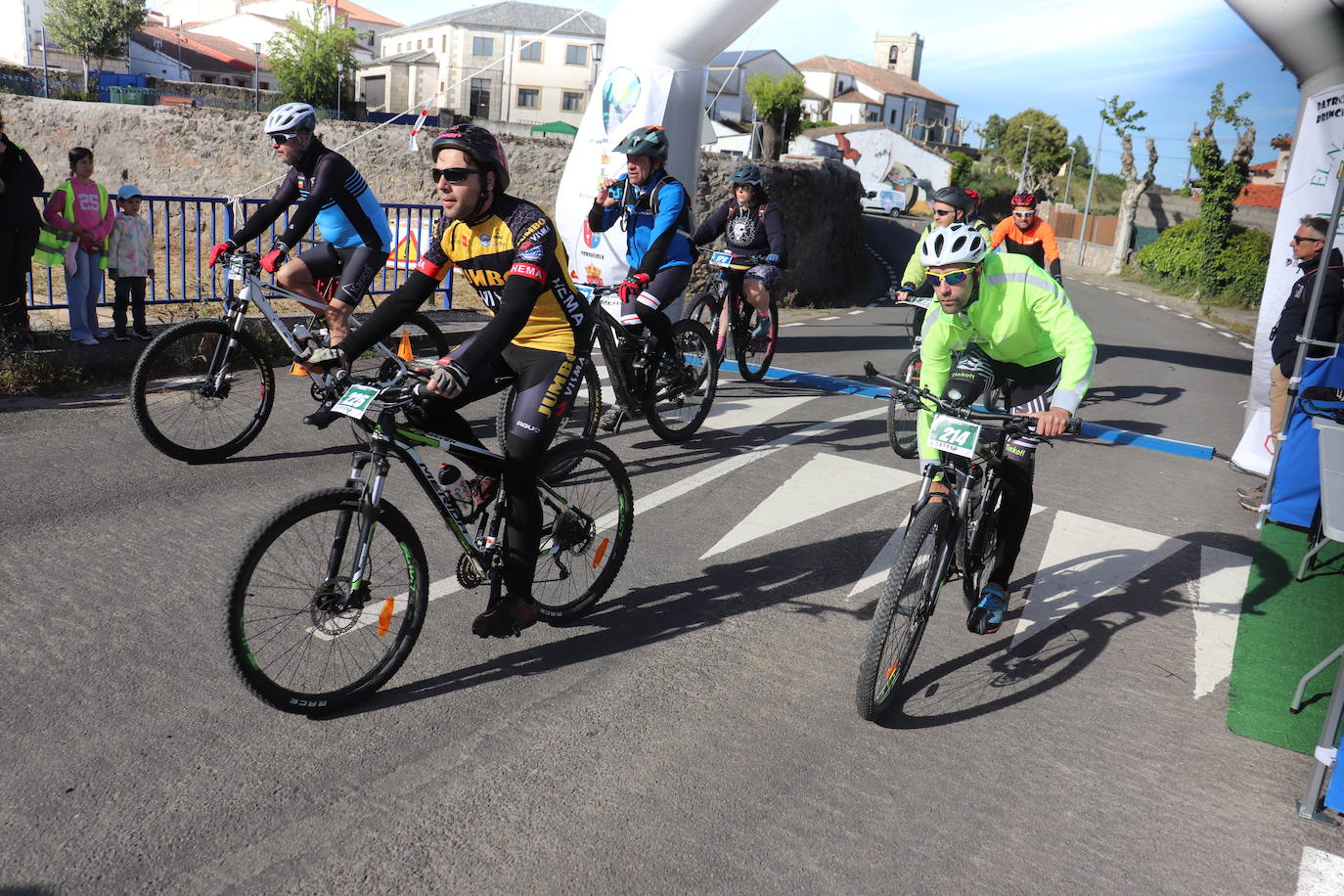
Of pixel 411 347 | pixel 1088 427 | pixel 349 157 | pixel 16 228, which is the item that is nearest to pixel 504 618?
pixel 411 347

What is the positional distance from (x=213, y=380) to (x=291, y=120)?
185 centimetres

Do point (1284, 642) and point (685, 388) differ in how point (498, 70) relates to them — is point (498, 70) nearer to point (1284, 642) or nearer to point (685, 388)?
point (685, 388)

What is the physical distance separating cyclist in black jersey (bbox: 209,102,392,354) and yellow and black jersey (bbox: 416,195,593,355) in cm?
303

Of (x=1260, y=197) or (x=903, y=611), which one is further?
(x=1260, y=197)

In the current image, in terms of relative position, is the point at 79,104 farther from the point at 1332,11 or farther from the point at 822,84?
the point at 822,84

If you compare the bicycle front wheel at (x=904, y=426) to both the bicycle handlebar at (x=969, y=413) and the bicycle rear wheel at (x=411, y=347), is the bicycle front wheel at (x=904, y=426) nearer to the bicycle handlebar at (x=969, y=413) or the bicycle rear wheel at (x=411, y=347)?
the bicycle rear wheel at (x=411, y=347)

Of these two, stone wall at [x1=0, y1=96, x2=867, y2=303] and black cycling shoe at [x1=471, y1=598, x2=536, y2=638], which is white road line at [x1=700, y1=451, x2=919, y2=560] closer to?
black cycling shoe at [x1=471, y1=598, x2=536, y2=638]

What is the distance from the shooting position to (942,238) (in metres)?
4.39

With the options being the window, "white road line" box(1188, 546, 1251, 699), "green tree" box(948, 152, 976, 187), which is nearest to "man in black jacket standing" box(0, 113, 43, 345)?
"white road line" box(1188, 546, 1251, 699)

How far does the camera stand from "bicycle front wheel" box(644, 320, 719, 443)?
7863 millimetres

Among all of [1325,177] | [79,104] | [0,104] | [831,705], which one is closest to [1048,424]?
[831,705]

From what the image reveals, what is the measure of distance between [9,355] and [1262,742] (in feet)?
29.0

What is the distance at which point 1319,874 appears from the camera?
3.40 metres

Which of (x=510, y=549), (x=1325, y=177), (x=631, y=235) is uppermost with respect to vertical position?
(x=1325, y=177)
